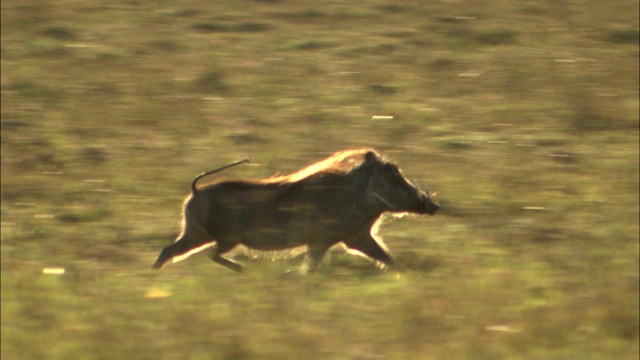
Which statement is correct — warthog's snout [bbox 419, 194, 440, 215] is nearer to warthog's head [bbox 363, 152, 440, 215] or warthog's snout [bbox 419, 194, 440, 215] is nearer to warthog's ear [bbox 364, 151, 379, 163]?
warthog's head [bbox 363, 152, 440, 215]

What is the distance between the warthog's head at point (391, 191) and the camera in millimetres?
6695

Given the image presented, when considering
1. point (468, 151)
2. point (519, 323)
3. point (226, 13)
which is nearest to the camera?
point (519, 323)

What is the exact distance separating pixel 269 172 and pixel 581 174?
202 centimetres

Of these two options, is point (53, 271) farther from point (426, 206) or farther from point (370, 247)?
point (426, 206)

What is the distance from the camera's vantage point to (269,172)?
349 inches

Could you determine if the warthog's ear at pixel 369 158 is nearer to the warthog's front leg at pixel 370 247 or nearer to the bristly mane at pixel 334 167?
the bristly mane at pixel 334 167

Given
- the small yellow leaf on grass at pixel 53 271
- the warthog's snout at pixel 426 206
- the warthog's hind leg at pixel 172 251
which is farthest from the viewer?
the warthog's snout at pixel 426 206

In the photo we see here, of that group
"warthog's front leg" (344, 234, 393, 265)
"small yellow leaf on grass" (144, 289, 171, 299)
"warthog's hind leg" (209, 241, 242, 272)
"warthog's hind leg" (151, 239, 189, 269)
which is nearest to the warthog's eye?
"warthog's front leg" (344, 234, 393, 265)

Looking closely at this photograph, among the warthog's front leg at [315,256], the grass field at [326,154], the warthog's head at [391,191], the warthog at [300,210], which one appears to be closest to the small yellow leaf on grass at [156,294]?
the grass field at [326,154]

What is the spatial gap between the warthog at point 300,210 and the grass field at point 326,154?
15 centimetres

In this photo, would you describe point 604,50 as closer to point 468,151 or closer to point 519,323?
point 468,151

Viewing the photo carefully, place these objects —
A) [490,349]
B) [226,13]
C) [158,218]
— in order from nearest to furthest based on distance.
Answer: [490,349], [158,218], [226,13]

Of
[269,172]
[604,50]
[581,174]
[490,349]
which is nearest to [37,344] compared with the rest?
[490,349]

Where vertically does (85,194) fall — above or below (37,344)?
below
